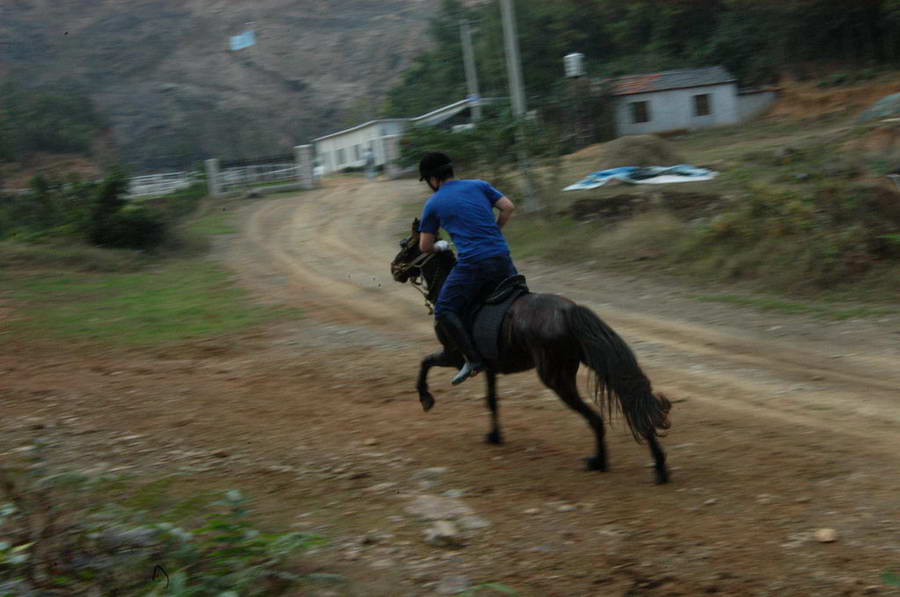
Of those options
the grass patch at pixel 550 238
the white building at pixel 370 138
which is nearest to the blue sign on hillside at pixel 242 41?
the white building at pixel 370 138

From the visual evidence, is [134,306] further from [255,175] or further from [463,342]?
[255,175]

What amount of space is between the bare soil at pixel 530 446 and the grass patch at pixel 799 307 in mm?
285

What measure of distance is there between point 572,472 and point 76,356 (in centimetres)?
754

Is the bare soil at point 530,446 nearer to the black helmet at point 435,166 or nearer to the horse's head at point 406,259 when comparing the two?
the horse's head at point 406,259

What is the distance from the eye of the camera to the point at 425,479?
6117mm

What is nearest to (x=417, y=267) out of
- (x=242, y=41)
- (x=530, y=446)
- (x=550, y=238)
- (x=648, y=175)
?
(x=530, y=446)

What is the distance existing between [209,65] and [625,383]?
303ft

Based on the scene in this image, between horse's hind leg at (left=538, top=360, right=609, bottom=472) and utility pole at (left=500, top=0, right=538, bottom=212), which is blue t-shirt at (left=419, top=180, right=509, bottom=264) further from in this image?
utility pole at (left=500, top=0, right=538, bottom=212)

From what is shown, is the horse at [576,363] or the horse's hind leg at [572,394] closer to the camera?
the horse at [576,363]

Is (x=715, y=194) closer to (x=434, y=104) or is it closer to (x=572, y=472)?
(x=572, y=472)

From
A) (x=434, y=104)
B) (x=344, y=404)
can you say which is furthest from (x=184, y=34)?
(x=344, y=404)

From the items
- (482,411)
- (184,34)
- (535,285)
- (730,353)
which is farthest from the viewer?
(184,34)

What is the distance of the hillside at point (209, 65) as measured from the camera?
76.1 metres

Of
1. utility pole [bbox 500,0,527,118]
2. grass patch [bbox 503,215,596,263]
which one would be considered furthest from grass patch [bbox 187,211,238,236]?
grass patch [bbox 503,215,596,263]
